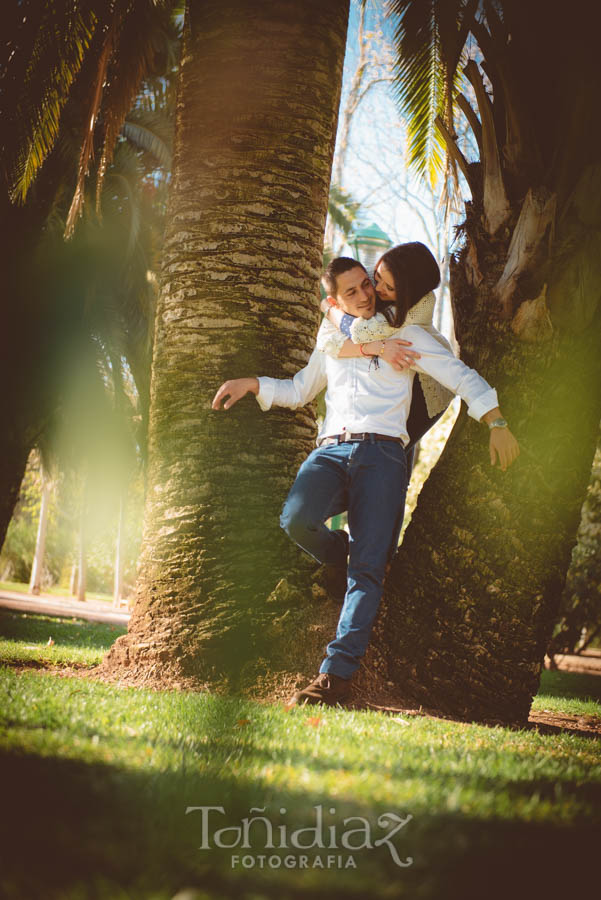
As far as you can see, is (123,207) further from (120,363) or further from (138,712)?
(138,712)

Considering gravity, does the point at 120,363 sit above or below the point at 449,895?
above

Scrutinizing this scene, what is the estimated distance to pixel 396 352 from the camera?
3.82 m

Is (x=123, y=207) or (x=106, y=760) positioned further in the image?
(x=123, y=207)

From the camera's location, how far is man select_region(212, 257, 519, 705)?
362 cm

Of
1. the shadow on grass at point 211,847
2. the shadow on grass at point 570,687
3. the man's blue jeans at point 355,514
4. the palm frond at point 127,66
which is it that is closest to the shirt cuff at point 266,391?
the man's blue jeans at point 355,514

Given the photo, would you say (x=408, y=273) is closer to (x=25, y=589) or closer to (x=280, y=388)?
(x=280, y=388)

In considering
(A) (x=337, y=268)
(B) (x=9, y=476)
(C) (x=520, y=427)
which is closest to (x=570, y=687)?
(C) (x=520, y=427)

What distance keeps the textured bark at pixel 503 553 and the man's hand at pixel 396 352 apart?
60 centimetres

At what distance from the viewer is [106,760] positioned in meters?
2.29

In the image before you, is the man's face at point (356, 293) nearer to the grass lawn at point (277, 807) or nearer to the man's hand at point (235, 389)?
the man's hand at point (235, 389)

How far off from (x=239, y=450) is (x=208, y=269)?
1.17 meters

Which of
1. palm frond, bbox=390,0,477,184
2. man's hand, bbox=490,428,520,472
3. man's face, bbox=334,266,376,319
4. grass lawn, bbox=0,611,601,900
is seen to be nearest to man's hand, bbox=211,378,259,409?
man's face, bbox=334,266,376,319

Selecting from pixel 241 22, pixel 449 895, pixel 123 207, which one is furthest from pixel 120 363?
pixel 449 895

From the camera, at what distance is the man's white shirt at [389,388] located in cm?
370
